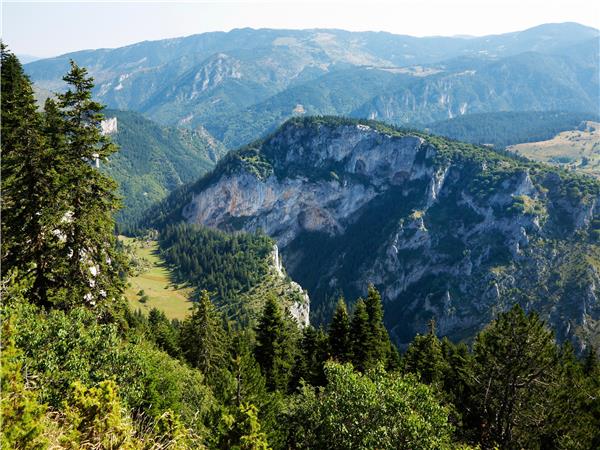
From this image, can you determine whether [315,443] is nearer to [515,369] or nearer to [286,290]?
[515,369]

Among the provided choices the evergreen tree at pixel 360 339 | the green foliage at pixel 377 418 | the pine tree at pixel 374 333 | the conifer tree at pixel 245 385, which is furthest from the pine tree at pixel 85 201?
the pine tree at pixel 374 333

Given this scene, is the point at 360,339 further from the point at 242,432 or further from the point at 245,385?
the point at 242,432

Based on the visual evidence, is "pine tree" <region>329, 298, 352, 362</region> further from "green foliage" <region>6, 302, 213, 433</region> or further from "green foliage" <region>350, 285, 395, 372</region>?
"green foliage" <region>6, 302, 213, 433</region>

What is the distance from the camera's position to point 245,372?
41.9 m

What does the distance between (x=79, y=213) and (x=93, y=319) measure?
27.6ft

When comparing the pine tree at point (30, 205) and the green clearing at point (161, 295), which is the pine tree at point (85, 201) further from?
the green clearing at point (161, 295)

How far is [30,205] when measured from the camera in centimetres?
2934

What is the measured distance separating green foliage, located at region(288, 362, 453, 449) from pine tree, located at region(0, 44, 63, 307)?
63.3 ft

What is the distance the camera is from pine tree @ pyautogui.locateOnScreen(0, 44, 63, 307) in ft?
94.3

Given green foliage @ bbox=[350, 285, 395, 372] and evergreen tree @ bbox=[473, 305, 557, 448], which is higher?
evergreen tree @ bbox=[473, 305, 557, 448]

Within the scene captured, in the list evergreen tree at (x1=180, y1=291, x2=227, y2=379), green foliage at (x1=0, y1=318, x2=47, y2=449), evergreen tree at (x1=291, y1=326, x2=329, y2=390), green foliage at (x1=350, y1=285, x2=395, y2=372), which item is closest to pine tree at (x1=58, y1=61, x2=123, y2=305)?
green foliage at (x1=0, y1=318, x2=47, y2=449)

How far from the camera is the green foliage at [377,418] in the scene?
24.3 m

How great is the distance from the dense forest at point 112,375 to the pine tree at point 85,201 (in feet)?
0.31

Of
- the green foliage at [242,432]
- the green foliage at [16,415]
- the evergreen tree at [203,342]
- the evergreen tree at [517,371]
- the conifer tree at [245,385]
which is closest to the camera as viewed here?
the green foliage at [16,415]
